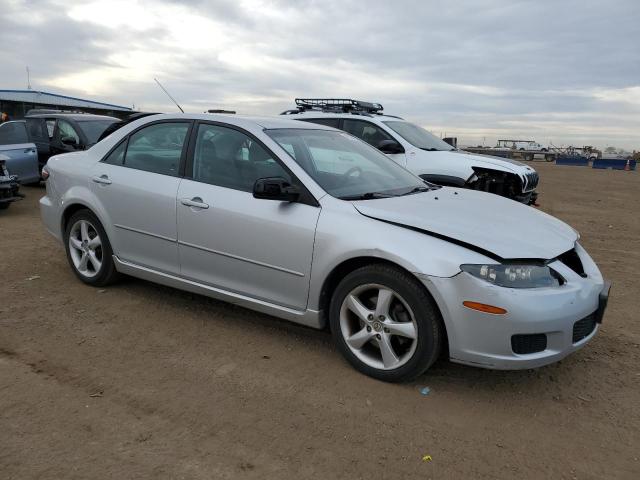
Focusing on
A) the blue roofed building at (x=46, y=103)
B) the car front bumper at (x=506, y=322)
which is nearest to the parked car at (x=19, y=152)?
the car front bumper at (x=506, y=322)

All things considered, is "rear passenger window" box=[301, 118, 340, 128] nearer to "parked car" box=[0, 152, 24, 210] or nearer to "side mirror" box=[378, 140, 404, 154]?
"side mirror" box=[378, 140, 404, 154]

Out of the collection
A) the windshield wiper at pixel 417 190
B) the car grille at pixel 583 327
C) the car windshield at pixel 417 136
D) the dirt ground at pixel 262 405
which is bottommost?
the dirt ground at pixel 262 405

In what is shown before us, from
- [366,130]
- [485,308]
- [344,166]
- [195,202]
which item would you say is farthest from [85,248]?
[366,130]

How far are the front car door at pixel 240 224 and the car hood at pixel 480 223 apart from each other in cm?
51

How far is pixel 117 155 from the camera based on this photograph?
484cm

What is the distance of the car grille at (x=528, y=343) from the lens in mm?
3119

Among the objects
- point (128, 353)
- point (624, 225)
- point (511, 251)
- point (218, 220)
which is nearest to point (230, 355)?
point (128, 353)

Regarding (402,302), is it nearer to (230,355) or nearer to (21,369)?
(230,355)

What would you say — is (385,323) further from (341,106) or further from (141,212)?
(341,106)

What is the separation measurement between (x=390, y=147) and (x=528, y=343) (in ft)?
18.3

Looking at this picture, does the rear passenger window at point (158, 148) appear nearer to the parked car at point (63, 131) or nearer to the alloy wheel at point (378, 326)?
the alloy wheel at point (378, 326)

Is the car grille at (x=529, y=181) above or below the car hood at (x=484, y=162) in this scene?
below

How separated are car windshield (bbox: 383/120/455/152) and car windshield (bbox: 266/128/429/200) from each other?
3970mm

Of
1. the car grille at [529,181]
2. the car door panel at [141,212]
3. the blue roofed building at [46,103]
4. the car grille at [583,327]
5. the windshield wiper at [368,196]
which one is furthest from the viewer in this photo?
the blue roofed building at [46,103]
